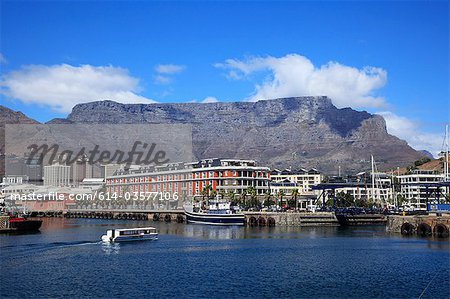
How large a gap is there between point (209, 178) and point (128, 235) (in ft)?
259

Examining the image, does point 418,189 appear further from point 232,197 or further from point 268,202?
point 232,197

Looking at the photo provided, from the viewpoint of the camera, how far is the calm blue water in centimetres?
4453

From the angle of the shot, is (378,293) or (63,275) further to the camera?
(63,275)

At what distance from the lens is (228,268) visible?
5544 cm

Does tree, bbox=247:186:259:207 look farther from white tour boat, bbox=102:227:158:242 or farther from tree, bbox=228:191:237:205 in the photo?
white tour boat, bbox=102:227:158:242

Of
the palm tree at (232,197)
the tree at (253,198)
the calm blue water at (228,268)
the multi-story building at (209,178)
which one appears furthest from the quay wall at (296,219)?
the calm blue water at (228,268)

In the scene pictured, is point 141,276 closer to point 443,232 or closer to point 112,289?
point 112,289

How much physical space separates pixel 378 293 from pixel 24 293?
29.3m

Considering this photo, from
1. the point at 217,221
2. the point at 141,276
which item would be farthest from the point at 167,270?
the point at 217,221

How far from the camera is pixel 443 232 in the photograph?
88.1m

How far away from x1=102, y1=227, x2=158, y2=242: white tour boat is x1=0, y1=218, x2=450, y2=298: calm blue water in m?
3.07

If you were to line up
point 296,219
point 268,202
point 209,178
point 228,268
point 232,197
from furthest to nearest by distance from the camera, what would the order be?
point 209,178 → point 268,202 → point 232,197 → point 296,219 → point 228,268

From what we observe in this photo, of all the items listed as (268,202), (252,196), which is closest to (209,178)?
(252,196)

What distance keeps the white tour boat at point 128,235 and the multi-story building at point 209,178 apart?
61.9m
